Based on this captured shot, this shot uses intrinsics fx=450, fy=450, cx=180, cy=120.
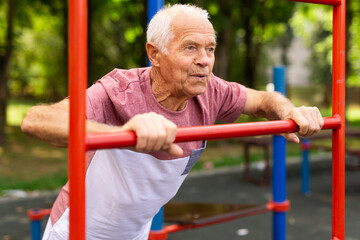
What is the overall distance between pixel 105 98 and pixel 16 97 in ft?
96.1

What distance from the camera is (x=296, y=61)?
1818 inches

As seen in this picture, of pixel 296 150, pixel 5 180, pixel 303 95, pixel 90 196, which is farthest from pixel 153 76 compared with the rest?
pixel 303 95

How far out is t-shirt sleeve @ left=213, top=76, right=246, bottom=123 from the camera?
1.97 metres

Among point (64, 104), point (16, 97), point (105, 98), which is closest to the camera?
point (64, 104)

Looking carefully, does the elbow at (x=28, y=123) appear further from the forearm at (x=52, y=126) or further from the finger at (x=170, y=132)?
the finger at (x=170, y=132)

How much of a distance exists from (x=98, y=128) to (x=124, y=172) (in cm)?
44

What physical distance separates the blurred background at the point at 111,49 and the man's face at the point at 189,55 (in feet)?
1.52

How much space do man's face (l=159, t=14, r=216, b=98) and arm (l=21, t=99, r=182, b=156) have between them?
1.30ft

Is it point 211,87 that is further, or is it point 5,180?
point 5,180

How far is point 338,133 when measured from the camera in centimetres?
171

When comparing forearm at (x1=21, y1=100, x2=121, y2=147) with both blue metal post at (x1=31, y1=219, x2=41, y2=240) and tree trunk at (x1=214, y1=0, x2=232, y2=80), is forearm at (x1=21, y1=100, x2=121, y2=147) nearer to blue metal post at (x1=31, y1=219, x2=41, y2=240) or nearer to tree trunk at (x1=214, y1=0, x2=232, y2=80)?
blue metal post at (x1=31, y1=219, x2=41, y2=240)

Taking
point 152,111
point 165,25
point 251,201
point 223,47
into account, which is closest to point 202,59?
point 165,25

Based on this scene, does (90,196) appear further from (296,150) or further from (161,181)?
(296,150)

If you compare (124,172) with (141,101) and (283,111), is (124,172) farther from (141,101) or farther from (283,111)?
(283,111)
